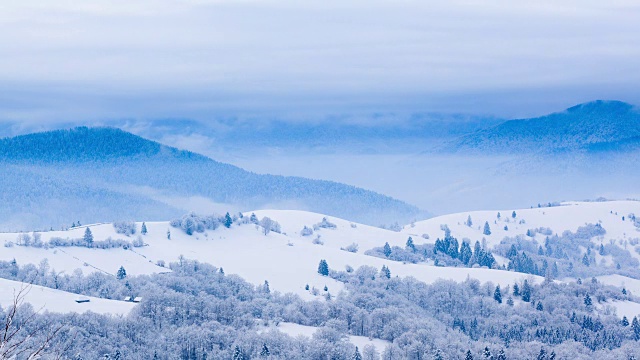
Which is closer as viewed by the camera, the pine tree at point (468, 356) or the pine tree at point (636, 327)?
the pine tree at point (468, 356)

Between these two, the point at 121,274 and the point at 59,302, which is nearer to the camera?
the point at 59,302

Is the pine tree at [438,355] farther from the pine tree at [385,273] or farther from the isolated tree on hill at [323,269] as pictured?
the isolated tree on hill at [323,269]

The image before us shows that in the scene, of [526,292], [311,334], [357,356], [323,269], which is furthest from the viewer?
[323,269]

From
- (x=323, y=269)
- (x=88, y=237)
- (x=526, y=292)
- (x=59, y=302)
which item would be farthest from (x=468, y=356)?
(x=88, y=237)

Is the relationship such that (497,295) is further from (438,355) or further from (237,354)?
(237,354)

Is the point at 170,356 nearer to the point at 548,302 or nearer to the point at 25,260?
the point at 25,260

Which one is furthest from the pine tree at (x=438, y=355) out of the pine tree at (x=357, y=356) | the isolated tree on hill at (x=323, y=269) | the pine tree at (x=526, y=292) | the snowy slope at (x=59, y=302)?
the isolated tree on hill at (x=323, y=269)

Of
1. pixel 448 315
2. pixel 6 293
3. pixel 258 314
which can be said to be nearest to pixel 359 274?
pixel 448 315

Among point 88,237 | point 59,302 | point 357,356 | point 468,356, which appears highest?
point 88,237
